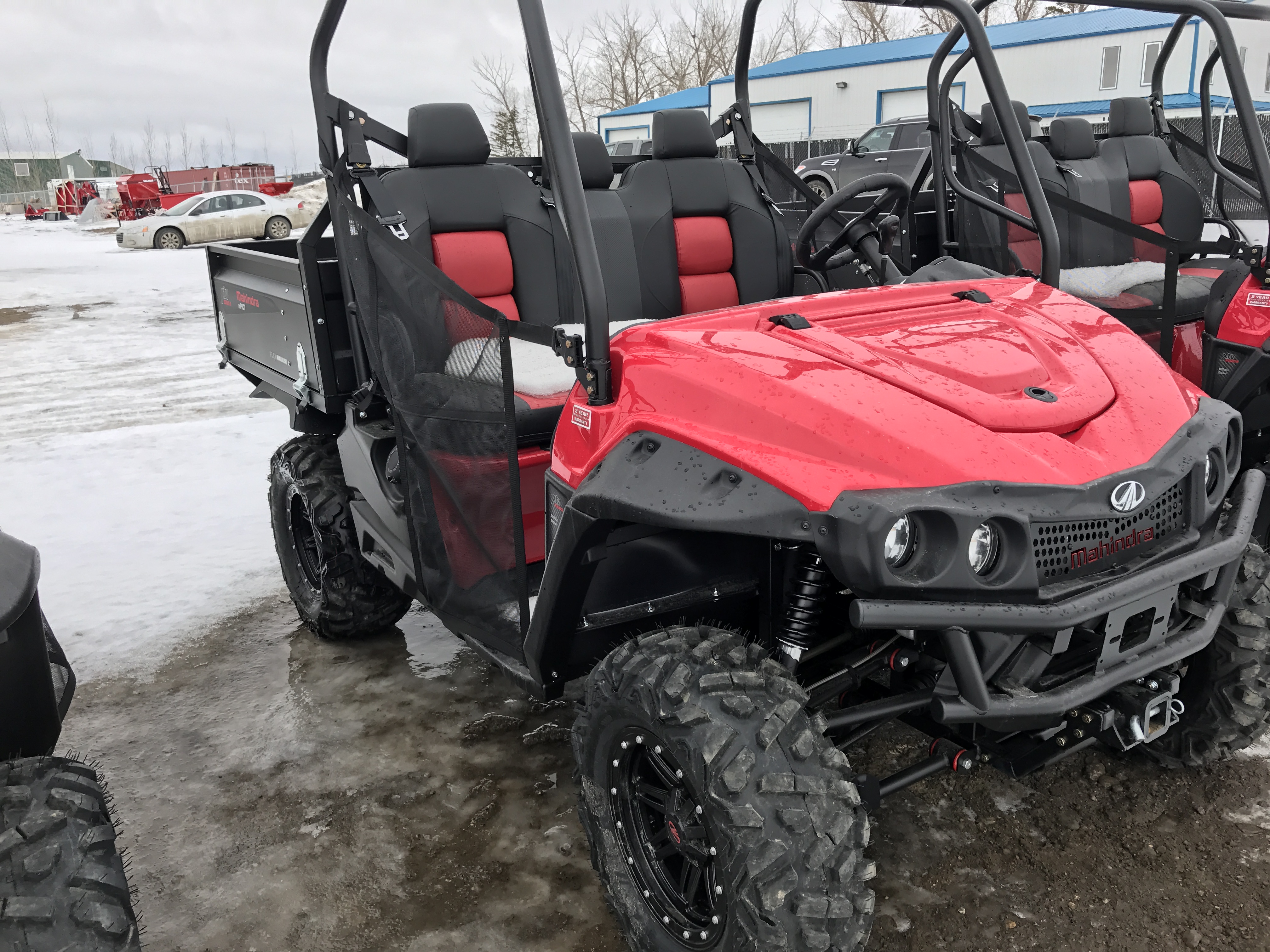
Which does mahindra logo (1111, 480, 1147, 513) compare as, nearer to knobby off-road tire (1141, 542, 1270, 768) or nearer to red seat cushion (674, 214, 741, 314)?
knobby off-road tire (1141, 542, 1270, 768)

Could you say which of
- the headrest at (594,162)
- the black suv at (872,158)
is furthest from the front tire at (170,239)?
the headrest at (594,162)

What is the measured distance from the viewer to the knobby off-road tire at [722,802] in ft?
5.29

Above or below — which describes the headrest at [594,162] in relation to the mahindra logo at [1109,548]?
above

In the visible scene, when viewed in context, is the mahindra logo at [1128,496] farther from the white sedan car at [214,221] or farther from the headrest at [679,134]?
the white sedan car at [214,221]

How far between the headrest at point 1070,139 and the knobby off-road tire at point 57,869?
16.5 feet

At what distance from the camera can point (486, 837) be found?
247 centimetres

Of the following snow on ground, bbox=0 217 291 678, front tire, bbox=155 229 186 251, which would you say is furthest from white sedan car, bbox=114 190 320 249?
snow on ground, bbox=0 217 291 678

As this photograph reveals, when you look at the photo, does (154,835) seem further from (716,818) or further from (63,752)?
Result: (716,818)

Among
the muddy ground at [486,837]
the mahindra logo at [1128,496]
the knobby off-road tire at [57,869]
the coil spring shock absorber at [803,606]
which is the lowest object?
the muddy ground at [486,837]

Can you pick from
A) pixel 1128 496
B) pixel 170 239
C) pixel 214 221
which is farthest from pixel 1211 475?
pixel 170 239

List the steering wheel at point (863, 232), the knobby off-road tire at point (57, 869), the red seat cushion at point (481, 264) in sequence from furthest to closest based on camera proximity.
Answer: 1. the red seat cushion at point (481, 264)
2. the steering wheel at point (863, 232)
3. the knobby off-road tire at point (57, 869)

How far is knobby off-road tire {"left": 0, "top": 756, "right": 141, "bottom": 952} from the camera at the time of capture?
1.54m

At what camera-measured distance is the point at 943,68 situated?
15.2 feet

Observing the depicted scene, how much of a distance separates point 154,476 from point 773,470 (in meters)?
4.66
